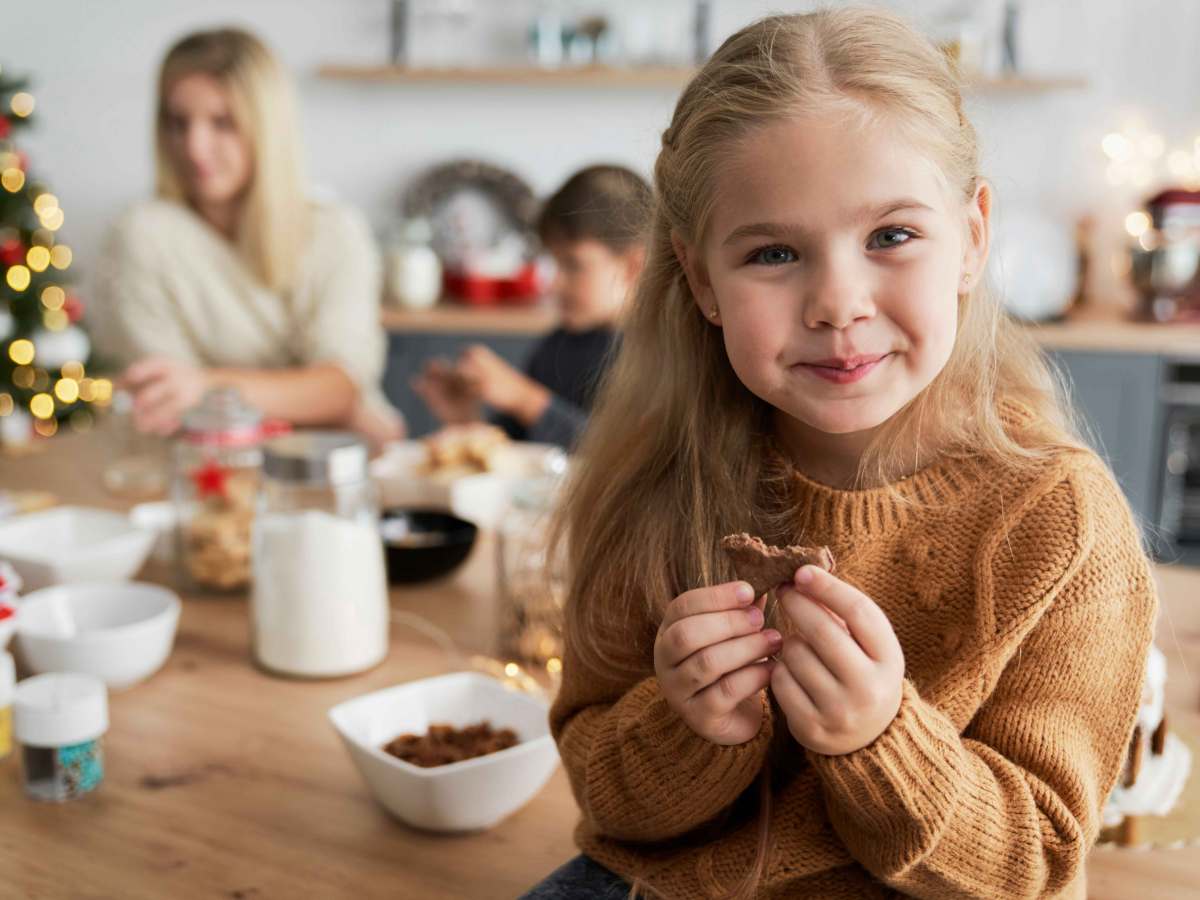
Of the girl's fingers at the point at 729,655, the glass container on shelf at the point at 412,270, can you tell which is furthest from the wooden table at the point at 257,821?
the glass container on shelf at the point at 412,270

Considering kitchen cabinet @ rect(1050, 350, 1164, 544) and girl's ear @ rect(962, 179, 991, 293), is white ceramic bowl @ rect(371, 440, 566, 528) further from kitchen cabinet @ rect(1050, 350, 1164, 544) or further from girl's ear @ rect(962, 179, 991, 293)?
kitchen cabinet @ rect(1050, 350, 1164, 544)

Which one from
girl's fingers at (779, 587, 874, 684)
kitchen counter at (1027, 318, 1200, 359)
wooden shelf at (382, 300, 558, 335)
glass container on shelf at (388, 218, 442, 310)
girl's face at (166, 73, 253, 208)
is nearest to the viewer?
girl's fingers at (779, 587, 874, 684)

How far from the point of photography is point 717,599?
718 millimetres

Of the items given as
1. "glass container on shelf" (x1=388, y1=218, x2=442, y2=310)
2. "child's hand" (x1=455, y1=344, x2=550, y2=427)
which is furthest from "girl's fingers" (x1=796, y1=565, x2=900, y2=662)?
"glass container on shelf" (x1=388, y1=218, x2=442, y2=310)

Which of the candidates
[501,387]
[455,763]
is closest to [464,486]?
[501,387]

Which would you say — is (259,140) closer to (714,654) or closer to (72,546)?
(72,546)

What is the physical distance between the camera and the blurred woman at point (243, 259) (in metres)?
2.37

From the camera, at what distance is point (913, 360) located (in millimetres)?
765

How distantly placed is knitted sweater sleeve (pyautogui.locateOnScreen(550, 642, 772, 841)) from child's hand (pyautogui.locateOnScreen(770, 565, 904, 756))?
0.10m

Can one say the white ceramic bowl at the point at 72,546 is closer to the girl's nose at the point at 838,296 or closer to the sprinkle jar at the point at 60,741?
the sprinkle jar at the point at 60,741

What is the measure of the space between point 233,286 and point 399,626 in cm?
146

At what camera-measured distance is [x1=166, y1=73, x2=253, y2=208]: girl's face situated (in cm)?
236

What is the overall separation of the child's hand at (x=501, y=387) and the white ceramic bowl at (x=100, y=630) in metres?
0.94

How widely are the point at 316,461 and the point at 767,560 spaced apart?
60 centimetres
